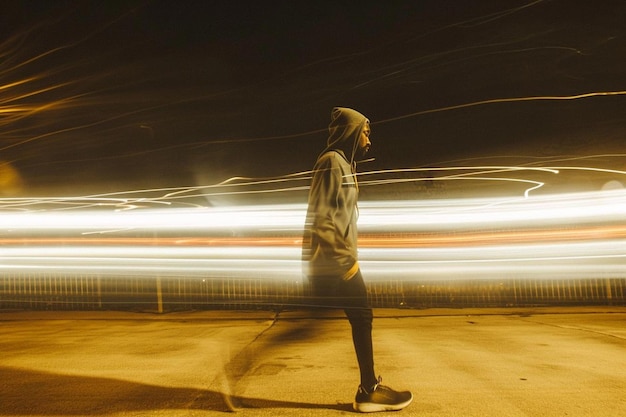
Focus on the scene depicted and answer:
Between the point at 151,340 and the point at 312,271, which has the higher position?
the point at 312,271

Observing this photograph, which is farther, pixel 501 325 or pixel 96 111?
pixel 96 111

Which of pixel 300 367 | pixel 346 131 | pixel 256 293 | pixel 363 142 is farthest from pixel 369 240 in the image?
pixel 346 131

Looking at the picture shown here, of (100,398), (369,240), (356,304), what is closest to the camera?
(356,304)

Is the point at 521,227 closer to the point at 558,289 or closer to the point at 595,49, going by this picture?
the point at 558,289

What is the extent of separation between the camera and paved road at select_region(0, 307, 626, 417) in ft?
13.1

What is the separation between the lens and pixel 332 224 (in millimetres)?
3752

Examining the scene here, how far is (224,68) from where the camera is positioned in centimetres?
841

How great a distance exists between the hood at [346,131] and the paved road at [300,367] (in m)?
1.85

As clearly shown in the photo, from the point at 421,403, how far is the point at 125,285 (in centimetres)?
873

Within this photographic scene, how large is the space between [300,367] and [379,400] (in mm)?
1662

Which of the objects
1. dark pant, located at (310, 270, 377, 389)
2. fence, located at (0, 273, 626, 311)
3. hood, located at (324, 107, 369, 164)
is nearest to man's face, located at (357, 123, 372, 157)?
hood, located at (324, 107, 369, 164)

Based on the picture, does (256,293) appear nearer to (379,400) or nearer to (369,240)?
(369,240)

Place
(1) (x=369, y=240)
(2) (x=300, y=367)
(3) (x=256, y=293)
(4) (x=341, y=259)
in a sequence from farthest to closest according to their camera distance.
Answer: (3) (x=256, y=293) → (1) (x=369, y=240) → (2) (x=300, y=367) → (4) (x=341, y=259)

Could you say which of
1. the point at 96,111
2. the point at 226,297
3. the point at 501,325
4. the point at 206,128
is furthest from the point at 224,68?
the point at 501,325
